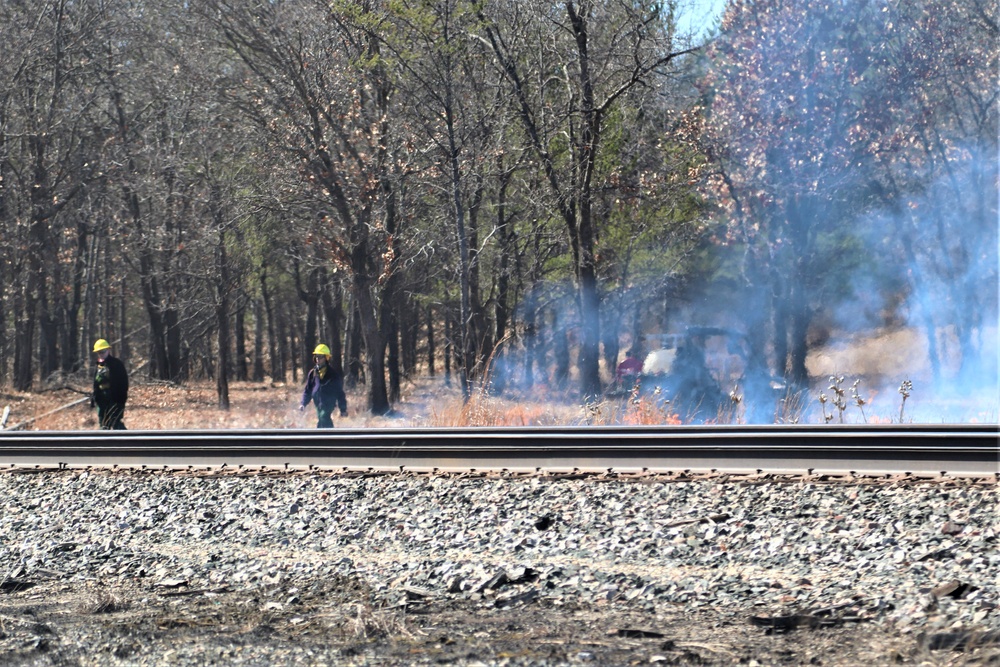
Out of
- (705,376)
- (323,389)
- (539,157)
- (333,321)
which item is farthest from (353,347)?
(323,389)

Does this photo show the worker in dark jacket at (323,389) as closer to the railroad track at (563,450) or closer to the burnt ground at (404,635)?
the railroad track at (563,450)

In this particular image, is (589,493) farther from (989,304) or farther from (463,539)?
(989,304)

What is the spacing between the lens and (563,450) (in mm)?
10102

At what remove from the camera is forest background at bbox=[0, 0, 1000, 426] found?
20594mm

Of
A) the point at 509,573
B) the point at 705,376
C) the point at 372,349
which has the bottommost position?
the point at 509,573

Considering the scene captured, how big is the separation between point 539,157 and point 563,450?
1272 centimetres

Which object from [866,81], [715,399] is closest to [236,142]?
[715,399]

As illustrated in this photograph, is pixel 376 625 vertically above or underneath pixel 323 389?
underneath

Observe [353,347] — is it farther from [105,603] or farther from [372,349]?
[105,603]

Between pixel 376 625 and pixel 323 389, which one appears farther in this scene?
pixel 323 389

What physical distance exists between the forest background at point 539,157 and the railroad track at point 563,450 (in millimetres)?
6084

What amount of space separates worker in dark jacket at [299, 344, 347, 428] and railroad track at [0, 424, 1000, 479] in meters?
2.16

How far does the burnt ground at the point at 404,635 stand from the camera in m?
5.49

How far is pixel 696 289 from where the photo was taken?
3503 cm
